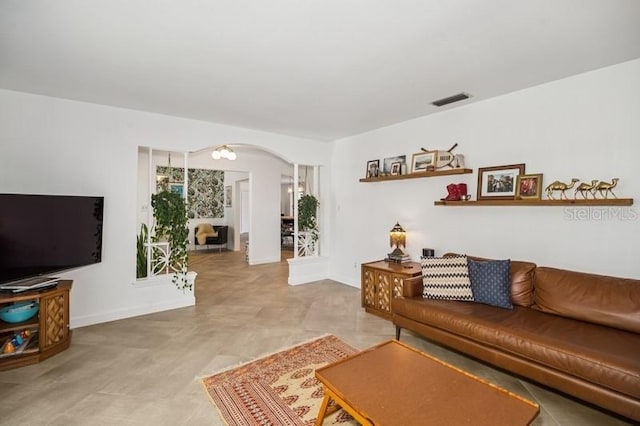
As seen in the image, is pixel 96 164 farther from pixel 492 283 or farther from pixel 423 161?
pixel 492 283

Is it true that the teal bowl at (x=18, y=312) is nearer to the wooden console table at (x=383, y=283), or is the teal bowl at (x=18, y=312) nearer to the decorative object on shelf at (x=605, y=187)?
the wooden console table at (x=383, y=283)

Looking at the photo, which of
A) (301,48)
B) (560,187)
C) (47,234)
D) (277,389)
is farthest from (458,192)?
(47,234)

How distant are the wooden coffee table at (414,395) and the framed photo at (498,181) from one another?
2170 millimetres

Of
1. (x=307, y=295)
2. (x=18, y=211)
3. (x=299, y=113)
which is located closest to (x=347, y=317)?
(x=307, y=295)

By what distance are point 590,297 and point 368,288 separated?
2184mm

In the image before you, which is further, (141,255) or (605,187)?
(141,255)

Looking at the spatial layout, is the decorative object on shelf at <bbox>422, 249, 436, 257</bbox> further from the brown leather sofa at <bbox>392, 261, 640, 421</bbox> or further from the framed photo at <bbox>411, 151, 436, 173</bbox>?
the framed photo at <bbox>411, 151, 436, 173</bbox>

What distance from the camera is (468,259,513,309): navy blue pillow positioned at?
2740mm

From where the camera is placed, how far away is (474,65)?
259 centimetres

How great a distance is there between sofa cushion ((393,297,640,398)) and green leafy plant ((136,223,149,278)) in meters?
3.47

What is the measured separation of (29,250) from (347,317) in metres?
3.37

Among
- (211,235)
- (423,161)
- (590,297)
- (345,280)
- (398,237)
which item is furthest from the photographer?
(211,235)

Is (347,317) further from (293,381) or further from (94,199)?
(94,199)

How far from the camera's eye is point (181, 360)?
2.68 m
